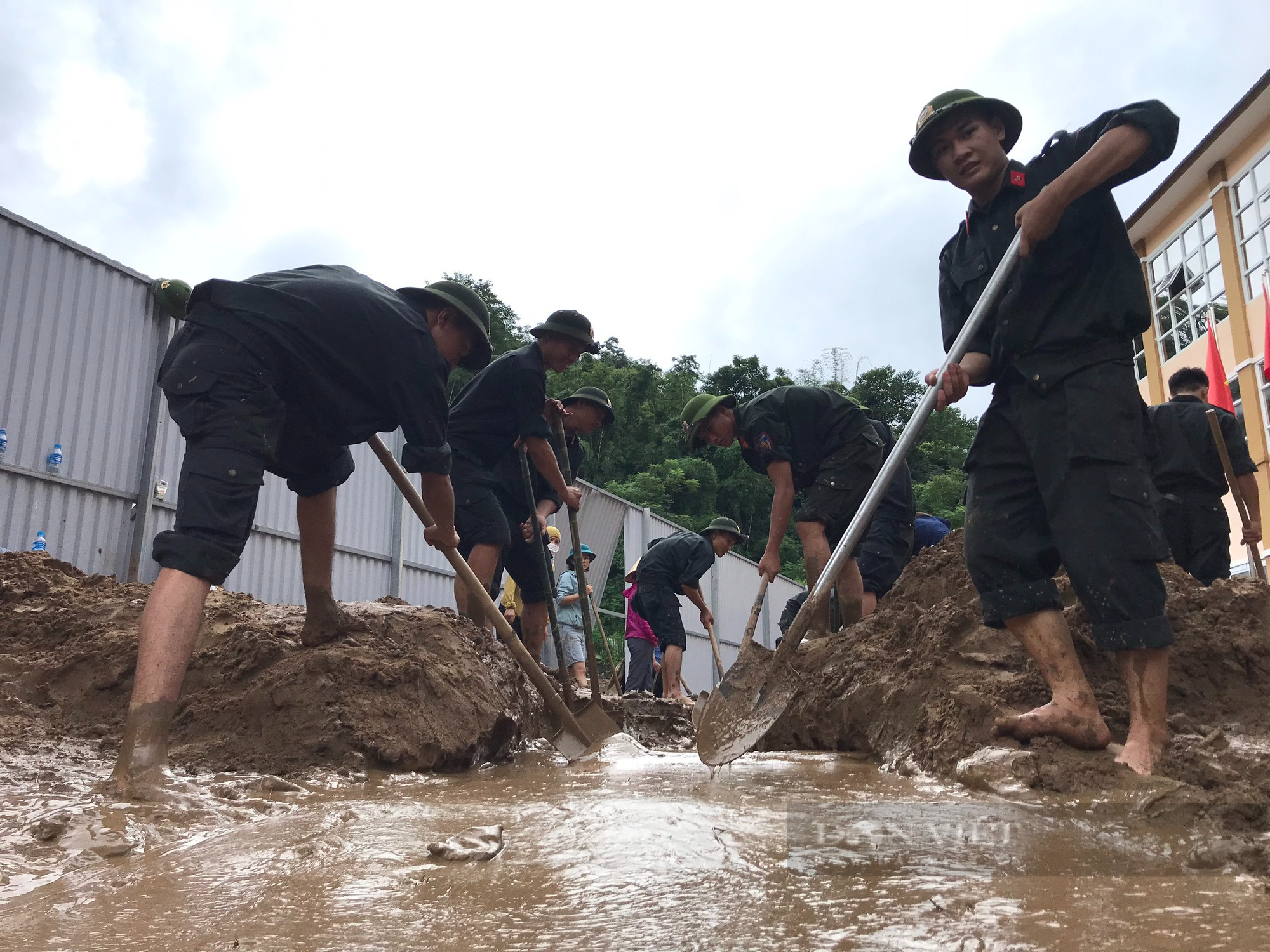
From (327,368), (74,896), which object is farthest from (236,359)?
(74,896)

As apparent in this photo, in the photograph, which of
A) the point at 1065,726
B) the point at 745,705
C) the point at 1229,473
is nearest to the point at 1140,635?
the point at 1065,726

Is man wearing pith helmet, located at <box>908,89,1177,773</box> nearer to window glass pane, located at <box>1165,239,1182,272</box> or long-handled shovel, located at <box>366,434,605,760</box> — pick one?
long-handled shovel, located at <box>366,434,605,760</box>

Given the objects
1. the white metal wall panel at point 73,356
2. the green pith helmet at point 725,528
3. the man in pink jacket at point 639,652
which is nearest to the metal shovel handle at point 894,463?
the white metal wall panel at point 73,356

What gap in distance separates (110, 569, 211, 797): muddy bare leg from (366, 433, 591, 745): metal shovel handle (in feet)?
2.90

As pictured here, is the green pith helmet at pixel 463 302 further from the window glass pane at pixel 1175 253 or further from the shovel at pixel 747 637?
the window glass pane at pixel 1175 253

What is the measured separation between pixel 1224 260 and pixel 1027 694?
51.3 ft

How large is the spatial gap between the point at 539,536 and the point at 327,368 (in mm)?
2116

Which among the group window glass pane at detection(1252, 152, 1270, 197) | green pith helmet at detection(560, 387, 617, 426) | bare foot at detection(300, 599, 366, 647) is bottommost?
bare foot at detection(300, 599, 366, 647)

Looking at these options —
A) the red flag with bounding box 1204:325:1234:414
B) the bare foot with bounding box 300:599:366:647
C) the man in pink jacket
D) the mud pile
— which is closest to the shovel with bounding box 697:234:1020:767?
the mud pile

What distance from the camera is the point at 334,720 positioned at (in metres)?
2.45

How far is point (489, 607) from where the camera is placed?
3.08 meters

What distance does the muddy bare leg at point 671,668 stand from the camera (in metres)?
7.70

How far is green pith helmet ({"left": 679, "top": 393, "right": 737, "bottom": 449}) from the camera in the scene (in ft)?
15.9

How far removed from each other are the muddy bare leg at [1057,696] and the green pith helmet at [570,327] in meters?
2.70
